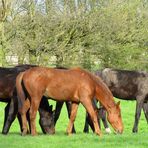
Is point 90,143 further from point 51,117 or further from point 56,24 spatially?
point 56,24

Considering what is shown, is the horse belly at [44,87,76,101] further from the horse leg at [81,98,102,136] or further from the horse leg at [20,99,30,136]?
the horse leg at [20,99,30,136]

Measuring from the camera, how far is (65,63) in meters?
34.8

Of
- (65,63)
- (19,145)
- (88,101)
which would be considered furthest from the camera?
(65,63)

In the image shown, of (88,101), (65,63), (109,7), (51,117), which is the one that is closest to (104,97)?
(88,101)

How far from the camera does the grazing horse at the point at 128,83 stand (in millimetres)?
14039

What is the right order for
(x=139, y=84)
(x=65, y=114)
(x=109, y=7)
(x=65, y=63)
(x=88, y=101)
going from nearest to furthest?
(x=88, y=101) < (x=139, y=84) < (x=65, y=114) < (x=65, y=63) < (x=109, y=7)

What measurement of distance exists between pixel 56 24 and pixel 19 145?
27417 millimetres

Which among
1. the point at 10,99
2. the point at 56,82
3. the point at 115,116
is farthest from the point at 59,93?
the point at 10,99

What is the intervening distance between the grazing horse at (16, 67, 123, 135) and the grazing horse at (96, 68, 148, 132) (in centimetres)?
296

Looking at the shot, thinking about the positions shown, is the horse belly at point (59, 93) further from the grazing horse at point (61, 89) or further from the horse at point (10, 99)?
the horse at point (10, 99)

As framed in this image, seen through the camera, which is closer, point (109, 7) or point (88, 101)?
point (88, 101)

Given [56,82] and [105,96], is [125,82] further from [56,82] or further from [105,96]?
[56,82]

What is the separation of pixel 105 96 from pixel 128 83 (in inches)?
125

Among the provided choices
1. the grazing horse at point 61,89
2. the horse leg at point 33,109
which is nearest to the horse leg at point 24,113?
the grazing horse at point 61,89
